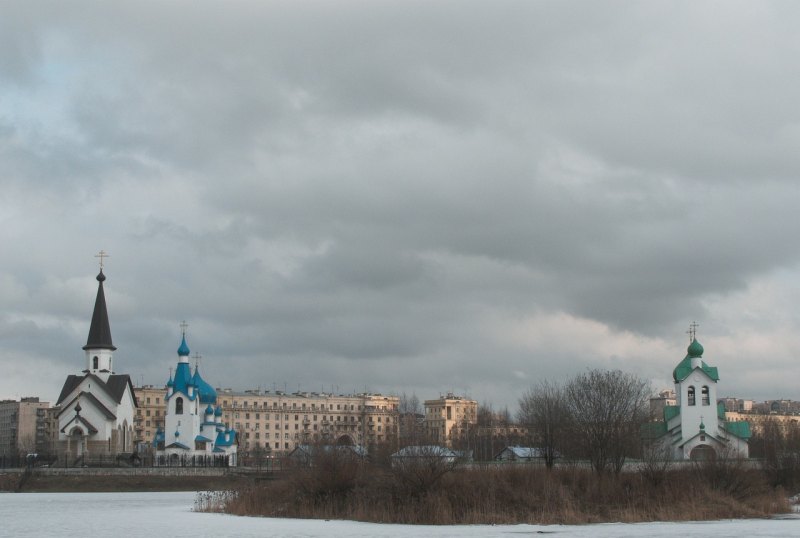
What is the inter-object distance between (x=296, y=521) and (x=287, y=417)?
518ft

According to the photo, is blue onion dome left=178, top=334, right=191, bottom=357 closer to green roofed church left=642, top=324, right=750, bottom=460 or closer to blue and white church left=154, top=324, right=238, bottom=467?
blue and white church left=154, top=324, right=238, bottom=467

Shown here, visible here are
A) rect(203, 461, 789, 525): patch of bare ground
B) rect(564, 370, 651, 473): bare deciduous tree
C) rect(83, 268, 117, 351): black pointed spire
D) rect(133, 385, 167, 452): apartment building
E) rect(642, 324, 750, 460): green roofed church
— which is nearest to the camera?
rect(203, 461, 789, 525): patch of bare ground

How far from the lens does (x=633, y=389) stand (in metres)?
83.7

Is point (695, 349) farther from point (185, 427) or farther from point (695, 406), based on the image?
point (185, 427)

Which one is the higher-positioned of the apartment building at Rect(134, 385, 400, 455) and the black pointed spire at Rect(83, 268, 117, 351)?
the black pointed spire at Rect(83, 268, 117, 351)

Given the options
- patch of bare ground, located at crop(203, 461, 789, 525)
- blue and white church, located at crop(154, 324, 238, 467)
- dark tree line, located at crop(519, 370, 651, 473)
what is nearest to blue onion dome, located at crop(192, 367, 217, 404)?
blue and white church, located at crop(154, 324, 238, 467)

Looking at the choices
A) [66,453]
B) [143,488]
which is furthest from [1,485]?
[66,453]

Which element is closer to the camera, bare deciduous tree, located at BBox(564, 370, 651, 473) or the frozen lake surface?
the frozen lake surface

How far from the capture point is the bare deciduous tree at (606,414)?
70.6 metres

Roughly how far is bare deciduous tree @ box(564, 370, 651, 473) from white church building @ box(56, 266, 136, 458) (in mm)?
41907

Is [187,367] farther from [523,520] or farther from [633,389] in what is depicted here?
[523,520]

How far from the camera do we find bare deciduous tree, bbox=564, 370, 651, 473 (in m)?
70.6

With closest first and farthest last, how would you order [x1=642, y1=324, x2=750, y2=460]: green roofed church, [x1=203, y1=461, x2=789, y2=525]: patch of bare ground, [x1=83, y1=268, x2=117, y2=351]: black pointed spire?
[x1=203, y1=461, x2=789, y2=525]: patch of bare ground, [x1=642, y1=324, x2=750, y2=460]: green roofed church, [x1=83, y1=268, x2=117, y2=351]: black pointed spire

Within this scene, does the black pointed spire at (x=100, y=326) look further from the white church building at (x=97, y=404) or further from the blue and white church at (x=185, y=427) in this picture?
the blue and white church at (x=185, y=427)
